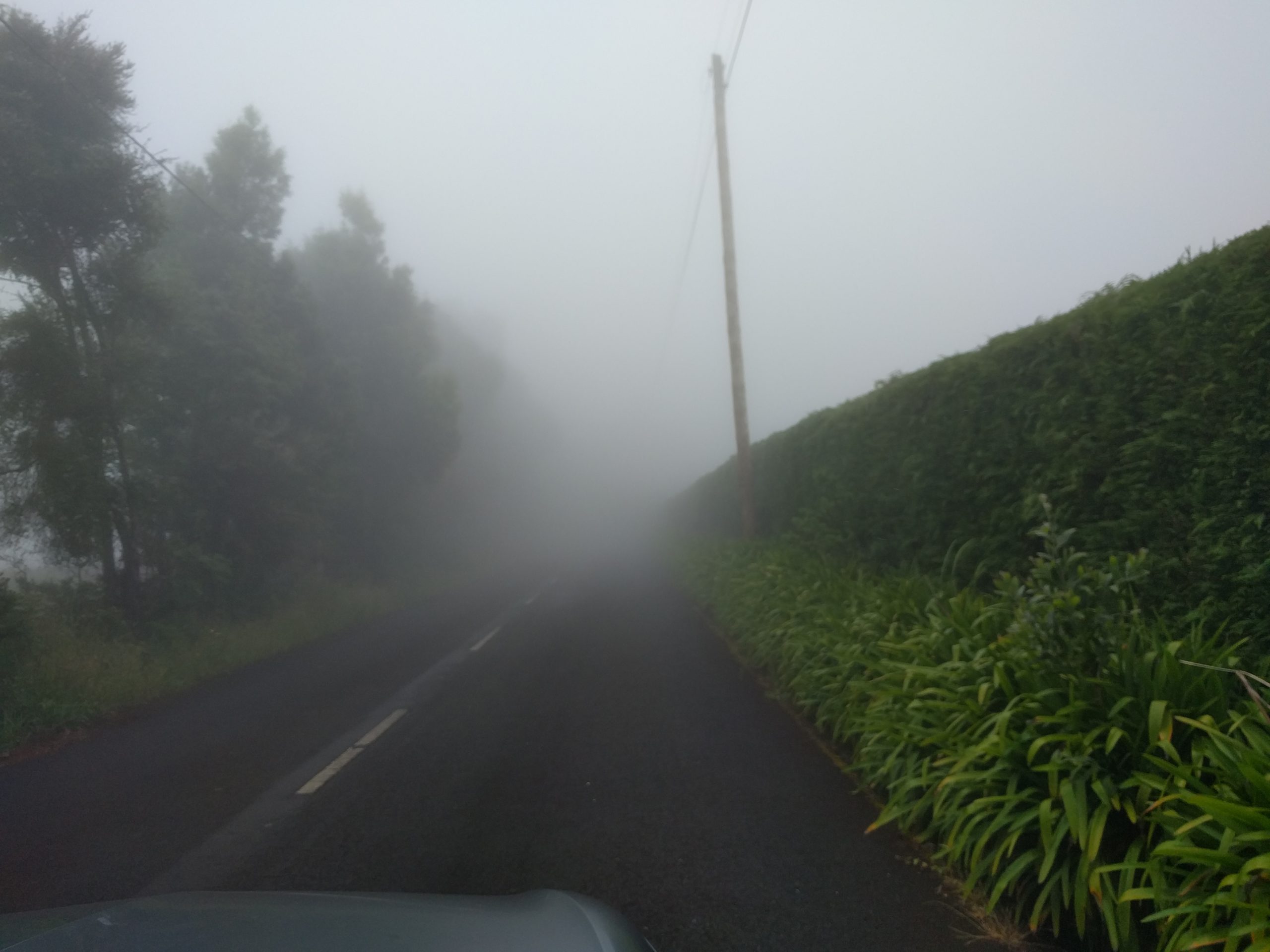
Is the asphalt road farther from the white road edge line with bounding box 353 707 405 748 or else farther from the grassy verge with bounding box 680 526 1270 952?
the grassy verge with bounding box 680 526 1270 952

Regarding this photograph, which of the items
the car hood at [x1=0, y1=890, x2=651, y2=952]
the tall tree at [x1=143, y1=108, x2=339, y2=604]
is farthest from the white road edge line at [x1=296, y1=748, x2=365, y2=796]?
the tall tree at [x1=143, y1=108, x2=339, y2=604]

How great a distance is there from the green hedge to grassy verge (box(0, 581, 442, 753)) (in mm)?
8746

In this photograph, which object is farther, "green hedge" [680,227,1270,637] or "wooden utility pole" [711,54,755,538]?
"wooden utility pole" [711,54,755,538]

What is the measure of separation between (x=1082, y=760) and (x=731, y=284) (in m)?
13.6

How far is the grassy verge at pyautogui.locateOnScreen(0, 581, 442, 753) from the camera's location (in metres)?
8.92

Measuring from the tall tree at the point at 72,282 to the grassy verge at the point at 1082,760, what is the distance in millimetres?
10838

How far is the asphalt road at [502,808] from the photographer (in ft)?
13.8

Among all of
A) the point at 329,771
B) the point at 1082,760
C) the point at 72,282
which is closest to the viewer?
the point at 1082,760

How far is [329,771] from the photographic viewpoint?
6613 millimetres

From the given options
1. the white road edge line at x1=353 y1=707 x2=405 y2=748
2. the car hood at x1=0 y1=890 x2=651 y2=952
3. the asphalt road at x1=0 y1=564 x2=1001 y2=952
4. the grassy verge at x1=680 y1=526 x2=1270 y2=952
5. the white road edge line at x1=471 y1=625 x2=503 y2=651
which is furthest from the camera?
the white road edge line at x1=471 y1=625 x2=503 y2=651

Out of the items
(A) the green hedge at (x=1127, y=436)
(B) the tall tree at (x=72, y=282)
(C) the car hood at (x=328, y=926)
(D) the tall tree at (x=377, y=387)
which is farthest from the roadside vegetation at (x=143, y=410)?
(A) the green hedge at (x=1127, y=436)

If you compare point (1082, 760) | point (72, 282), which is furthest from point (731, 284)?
point (1082, 760)

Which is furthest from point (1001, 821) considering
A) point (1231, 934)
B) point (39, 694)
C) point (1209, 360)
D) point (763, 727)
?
point (39, 694)

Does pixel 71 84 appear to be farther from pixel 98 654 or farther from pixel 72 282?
pixel 98 654
